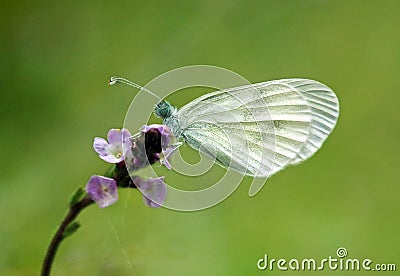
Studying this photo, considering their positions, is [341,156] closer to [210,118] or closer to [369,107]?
[369,107]

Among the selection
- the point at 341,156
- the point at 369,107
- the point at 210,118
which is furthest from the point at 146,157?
the point at 369,107

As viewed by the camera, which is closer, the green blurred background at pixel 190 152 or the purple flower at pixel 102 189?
the purple flower at pixel 102 189

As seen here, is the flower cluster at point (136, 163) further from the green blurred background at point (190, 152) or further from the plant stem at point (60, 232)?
the green blurred background at point (190, 152)

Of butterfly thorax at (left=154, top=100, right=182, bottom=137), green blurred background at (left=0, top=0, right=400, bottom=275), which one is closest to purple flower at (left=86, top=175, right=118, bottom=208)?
butterfly thorax at (left=154, top=100, right=182, bottom=137)

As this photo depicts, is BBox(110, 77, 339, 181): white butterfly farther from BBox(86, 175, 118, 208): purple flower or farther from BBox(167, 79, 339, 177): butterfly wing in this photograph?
BBox(86, 175, 118, 208): purple flower

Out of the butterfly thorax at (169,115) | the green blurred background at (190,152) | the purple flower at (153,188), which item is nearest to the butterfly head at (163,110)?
the butterfly thorax at (169,115)

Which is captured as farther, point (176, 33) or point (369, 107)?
point (176, 33)
